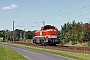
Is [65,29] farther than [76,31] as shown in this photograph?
Yes

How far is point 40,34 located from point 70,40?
15899mm

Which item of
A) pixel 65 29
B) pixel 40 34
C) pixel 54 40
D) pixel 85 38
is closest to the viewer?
pixel 54 40

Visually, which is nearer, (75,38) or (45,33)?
(45,33)

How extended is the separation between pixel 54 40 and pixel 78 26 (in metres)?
24.1

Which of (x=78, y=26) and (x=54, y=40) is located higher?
(x=78, y=26)

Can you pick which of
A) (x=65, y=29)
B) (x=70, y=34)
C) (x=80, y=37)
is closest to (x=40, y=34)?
(x=80, y=37)

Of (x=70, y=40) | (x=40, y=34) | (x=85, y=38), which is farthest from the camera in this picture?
(x=70, y=40)

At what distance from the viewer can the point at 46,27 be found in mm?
51156

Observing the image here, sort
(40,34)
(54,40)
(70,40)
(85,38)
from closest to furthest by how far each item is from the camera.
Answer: (54,40)
(40,34)
(85,38)
(70,40)

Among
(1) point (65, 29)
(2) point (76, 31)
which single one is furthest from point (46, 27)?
(1) point (65, 29)

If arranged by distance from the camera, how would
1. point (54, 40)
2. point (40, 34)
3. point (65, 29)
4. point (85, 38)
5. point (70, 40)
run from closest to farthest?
point (54, 40) < point (40, 34) < point (85, 38) < point (70, 40) < point (65, 29)

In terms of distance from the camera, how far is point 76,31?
67.3 m

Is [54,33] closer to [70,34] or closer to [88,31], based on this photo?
[88,31]

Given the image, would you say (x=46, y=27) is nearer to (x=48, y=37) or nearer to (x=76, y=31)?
(x=48, y=37)
